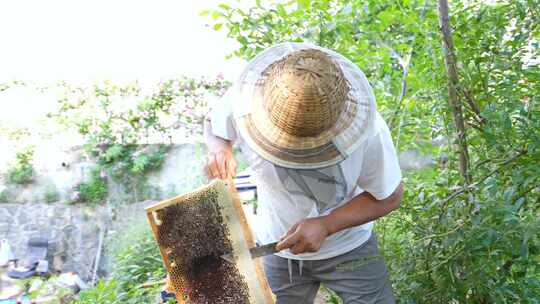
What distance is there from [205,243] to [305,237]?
326 mm

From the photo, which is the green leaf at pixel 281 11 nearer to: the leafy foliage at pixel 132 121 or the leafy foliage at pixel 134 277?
the leafy foliage at pixel 134 277


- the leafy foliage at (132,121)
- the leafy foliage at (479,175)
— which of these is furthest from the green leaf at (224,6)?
the leafy foliage at (132,121)

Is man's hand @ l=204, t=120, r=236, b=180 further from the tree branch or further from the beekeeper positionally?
the tree branch

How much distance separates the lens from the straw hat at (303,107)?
53.4 inches

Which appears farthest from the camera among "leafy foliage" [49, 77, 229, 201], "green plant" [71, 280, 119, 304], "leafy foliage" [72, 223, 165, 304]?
"leafy foliage" [49, 77, 229, 201]

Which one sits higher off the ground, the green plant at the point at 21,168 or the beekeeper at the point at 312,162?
the beekeeper at the point at 312,162

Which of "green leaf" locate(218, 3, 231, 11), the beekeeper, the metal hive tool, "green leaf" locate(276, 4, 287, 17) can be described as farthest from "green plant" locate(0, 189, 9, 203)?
the metal hive tool

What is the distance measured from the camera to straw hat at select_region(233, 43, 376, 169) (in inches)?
53.4

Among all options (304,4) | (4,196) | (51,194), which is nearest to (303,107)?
(304,4)

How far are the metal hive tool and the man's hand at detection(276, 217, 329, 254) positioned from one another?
0.49 ft

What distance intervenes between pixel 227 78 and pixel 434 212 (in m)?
5.71

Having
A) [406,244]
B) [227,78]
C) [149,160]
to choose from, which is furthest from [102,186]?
[406,244]

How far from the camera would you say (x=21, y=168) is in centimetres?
790

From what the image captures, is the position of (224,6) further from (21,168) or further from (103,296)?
(21,168)
